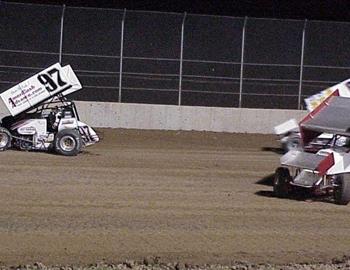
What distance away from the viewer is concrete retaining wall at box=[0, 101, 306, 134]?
105ft

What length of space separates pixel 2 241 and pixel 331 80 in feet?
77.1

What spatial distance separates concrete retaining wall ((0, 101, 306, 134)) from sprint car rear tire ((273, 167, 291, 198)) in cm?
1467

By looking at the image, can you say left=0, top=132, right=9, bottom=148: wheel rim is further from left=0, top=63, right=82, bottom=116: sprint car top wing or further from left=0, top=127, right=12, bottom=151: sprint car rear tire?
left=0, top=63, right=82, bottom=116: sprint car top wing

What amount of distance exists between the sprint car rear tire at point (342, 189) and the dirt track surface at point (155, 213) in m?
0.20

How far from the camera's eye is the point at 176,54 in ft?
110

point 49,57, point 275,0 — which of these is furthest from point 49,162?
point 275,0

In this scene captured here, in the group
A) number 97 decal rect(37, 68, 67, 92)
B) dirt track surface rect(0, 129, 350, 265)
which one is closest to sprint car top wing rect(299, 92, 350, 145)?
dirt track surface rect(0, 129, 350, 265)

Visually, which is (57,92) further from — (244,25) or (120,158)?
(244,25)

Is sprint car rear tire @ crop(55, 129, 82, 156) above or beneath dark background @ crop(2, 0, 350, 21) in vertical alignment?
beneath

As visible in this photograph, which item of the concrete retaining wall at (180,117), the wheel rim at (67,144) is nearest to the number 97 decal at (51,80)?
the wheel rim at (67,144)

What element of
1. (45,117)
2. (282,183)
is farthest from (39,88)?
(282,183)

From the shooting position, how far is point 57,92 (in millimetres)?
23250

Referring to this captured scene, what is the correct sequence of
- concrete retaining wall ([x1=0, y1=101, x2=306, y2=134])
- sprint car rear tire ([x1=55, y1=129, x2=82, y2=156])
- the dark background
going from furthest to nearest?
1. the dark background
2. concrete retaining wall ([x1=0, y1=101, x2=306, y2=134])
3. sprint car rear tire ([x1=55, y1=129, x2=82, y2=156])

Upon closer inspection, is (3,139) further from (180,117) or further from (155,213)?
(180,117)
